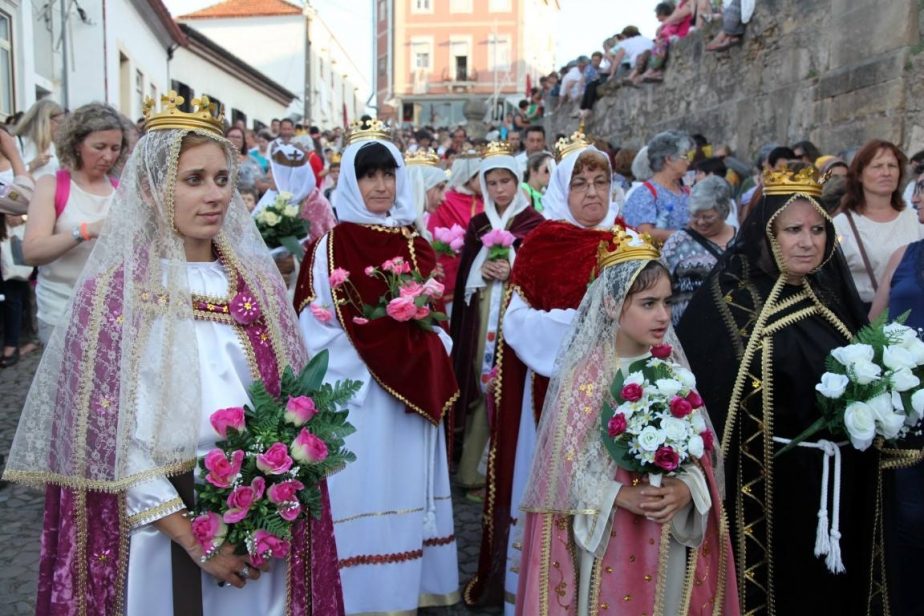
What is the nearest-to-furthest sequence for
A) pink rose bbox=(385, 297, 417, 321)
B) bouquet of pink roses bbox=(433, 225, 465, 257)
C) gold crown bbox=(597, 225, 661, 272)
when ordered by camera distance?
gold crown bbox=(597, 225, 661, 272)
pink rose bbox=(385, 297, 417, 321)
bouquet of pink roses bbox=(433, 225, 465, 257)

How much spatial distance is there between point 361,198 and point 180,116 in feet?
6.41

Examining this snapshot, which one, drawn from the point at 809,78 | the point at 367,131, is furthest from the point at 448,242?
the point at 809,78

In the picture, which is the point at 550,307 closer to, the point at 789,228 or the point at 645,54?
the point at 789,228

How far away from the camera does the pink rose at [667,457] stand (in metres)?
2.88

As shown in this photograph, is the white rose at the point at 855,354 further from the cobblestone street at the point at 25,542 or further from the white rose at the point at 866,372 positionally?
the cobblestone street at the point at 25,542

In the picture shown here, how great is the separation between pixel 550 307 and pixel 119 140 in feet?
8.80

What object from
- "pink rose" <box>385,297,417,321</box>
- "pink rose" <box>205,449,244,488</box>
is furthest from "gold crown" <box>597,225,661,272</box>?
"pink rose" <box>205,449,244,488</box>

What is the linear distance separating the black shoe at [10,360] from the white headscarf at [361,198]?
5.52 m

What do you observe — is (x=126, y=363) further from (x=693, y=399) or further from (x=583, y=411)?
(x=693, y=399)

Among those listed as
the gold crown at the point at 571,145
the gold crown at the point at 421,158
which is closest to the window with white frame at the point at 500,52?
the gold crown at the point at 421,158

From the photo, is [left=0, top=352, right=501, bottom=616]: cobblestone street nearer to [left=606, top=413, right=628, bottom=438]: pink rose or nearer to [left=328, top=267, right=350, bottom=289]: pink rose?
[left=328, top=267, right=350, bottom=289]: pink rose

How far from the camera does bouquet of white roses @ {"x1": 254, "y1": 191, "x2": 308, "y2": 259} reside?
565cm

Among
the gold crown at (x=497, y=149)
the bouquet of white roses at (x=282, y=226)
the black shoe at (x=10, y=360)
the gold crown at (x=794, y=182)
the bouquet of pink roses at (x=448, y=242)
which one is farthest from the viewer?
the black shoe at (x=10, y=360)

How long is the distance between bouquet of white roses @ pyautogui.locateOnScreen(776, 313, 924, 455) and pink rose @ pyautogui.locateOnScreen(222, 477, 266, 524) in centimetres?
203
